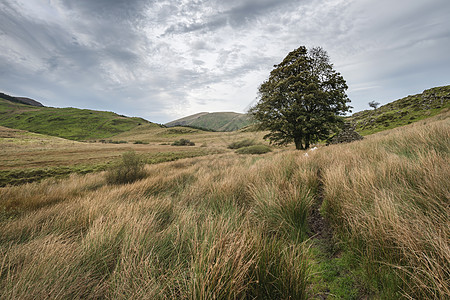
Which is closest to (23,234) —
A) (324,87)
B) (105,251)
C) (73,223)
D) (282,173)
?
(73,223)

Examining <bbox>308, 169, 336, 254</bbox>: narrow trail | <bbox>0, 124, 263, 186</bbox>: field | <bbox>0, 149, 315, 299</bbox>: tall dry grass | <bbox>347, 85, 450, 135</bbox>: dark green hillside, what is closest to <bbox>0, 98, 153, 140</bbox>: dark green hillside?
<bbox>0, 124, 263, 186</bbox>: field

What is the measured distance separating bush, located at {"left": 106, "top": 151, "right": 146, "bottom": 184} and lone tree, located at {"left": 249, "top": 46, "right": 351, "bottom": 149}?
11382 mm

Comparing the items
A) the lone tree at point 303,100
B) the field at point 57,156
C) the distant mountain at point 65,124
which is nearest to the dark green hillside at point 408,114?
the lone tree at point 303,100

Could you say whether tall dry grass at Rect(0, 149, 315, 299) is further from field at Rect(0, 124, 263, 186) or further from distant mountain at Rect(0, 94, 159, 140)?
distant mountain at Rect(0, 94, 159, 140)

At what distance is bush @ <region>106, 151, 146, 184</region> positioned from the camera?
24.4ft

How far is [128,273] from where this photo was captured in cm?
135

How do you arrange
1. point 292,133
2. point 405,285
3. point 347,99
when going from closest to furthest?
1. point 405,285
2. point 347,99
3. point 292,133

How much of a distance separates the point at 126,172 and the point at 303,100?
1404cm

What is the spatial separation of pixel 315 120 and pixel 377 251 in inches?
531

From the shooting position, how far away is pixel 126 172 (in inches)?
303

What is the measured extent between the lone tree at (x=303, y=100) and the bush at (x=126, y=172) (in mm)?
11382

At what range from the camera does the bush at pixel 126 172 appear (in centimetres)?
743

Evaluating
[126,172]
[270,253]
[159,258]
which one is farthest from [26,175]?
[270,253]

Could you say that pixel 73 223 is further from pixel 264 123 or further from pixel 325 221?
pixel 264 123
